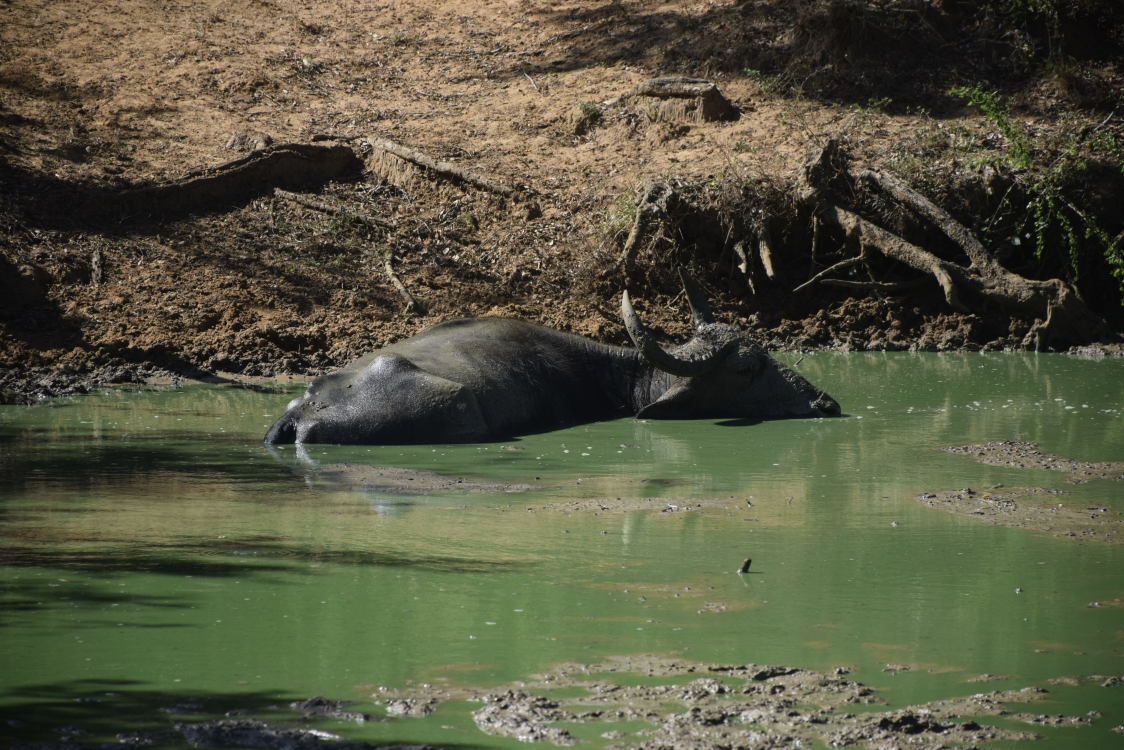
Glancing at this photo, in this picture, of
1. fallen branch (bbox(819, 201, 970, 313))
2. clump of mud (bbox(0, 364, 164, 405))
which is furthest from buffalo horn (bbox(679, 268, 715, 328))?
clump of mud (bbox(0, 364, 164, 405))

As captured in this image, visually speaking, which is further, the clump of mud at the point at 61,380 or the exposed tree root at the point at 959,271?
the exposed tree root at the point at 959,271

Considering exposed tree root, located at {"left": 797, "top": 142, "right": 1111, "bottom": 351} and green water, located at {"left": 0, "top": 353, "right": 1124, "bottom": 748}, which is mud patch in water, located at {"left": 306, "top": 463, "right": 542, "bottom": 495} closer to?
green water, located at {"left": 0, "top": 353, "right": 1124, "bottom": 748}

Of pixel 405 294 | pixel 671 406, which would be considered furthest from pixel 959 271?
pixel 405 294

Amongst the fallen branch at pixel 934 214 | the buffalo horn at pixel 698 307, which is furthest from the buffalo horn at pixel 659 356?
the fallen branch at pixel 934 214

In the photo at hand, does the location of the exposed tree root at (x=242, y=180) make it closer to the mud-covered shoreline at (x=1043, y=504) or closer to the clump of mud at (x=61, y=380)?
the clump of mud at (x=61, y=380)

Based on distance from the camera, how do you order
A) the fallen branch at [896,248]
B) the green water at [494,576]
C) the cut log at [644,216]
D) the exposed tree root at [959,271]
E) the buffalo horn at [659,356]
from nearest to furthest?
the green water at [494,576] → the buffalo horn at [659,356] → the exposed tree root at [959,271] → the fallen branch at [896,248] → the cut log at [644,216]

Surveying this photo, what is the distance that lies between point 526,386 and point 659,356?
3.61 ft

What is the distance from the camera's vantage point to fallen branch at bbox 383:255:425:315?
12.9 metres

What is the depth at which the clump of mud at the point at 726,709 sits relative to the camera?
11.1ft

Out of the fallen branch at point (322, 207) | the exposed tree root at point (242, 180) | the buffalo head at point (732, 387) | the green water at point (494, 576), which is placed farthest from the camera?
the fallen branch at point (322, 207)

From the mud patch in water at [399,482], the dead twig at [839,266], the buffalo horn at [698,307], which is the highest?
the dead twig at [839,266]

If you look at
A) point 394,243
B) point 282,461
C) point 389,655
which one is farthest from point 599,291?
point 389,655

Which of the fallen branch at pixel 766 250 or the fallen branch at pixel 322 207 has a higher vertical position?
the fallen branch at pixel 322 207

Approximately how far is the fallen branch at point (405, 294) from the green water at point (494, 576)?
14.7 ft
